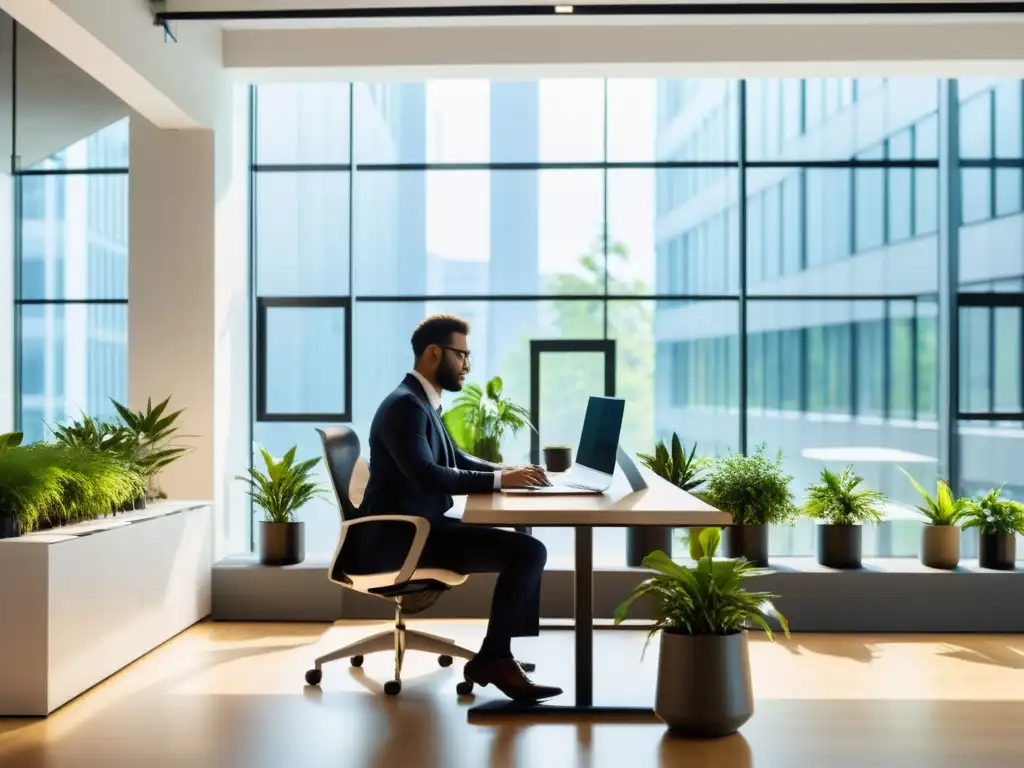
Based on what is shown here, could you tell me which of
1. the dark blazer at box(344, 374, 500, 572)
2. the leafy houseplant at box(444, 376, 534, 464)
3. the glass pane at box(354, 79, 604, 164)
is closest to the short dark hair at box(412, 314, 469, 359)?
the dark blazer at box(344, 374, 500, 572)

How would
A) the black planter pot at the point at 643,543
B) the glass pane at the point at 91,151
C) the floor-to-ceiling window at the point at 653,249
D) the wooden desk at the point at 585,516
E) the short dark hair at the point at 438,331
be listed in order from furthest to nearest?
the glass pane at the point at 91,151, the floor-to-ceiling window at the point at 653,249, the black planter pot at the point at 643,543, the short dark hair at the point at 438,331, the wooden desk at the point at 585,516

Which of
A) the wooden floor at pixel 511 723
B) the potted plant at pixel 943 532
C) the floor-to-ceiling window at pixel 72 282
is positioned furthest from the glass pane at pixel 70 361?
the potted plant at pixel 943 532

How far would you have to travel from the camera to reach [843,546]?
19.9 feet

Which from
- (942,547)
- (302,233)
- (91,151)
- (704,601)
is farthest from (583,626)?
(91,151)

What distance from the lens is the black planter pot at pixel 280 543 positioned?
6227 mm

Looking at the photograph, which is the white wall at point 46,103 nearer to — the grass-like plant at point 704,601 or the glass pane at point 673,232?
the glass pane at point 673,232

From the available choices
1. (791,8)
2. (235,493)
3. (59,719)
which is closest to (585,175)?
(791,8)

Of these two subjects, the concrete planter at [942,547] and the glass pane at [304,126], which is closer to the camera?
the concrete planter at [942,547]

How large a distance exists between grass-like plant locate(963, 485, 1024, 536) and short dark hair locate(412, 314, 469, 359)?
3.42 m

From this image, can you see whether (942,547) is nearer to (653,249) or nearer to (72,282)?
(653,249)

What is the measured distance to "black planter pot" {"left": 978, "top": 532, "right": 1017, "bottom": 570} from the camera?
6.01 m

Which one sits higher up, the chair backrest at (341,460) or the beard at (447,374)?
the beard at (447,374)

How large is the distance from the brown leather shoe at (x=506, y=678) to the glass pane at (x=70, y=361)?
14.2 ft

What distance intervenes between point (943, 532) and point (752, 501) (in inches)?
44.0
